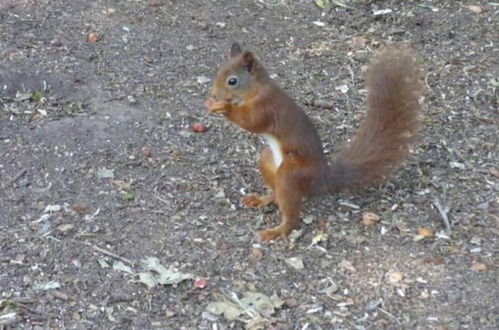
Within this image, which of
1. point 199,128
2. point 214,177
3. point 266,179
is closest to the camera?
point 266,179

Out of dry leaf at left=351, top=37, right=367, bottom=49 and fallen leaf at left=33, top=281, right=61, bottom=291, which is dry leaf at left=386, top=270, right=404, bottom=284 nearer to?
fallen leaf at left=33, top=281, right=61, bottom=291

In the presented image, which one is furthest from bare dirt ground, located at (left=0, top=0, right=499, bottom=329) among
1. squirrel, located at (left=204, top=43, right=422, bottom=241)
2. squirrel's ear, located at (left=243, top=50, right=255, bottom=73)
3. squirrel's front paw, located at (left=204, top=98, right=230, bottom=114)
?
squirrel's ear, located at (left=243, top=50, right=255, bottom=73)

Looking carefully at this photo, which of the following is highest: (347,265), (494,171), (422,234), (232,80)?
(232,80)

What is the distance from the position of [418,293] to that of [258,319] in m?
0.64

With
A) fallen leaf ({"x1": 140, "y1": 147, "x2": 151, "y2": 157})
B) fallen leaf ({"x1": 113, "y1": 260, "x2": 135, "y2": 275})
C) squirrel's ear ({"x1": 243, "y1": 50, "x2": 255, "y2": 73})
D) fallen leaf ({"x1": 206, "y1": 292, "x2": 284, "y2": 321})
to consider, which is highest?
squirrel's ear ({"x1": 243, "y1": 50, "x2": 255, "y2": 73})

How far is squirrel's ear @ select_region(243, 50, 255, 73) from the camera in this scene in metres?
3.64

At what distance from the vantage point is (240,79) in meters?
3.66

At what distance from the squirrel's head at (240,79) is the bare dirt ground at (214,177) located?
0.49 metres

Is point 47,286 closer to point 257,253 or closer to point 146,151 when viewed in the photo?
point 257,253

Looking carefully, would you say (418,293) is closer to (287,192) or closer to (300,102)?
(287,192)

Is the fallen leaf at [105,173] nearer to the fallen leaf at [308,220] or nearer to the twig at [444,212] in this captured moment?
the fallen leaf at [308,220]

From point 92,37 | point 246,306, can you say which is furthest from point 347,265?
point 92,37

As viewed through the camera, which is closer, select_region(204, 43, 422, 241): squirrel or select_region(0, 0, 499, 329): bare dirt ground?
select_region(0, 0, 499, 329): bare dirt ground

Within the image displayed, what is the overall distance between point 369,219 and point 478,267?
496 mm
